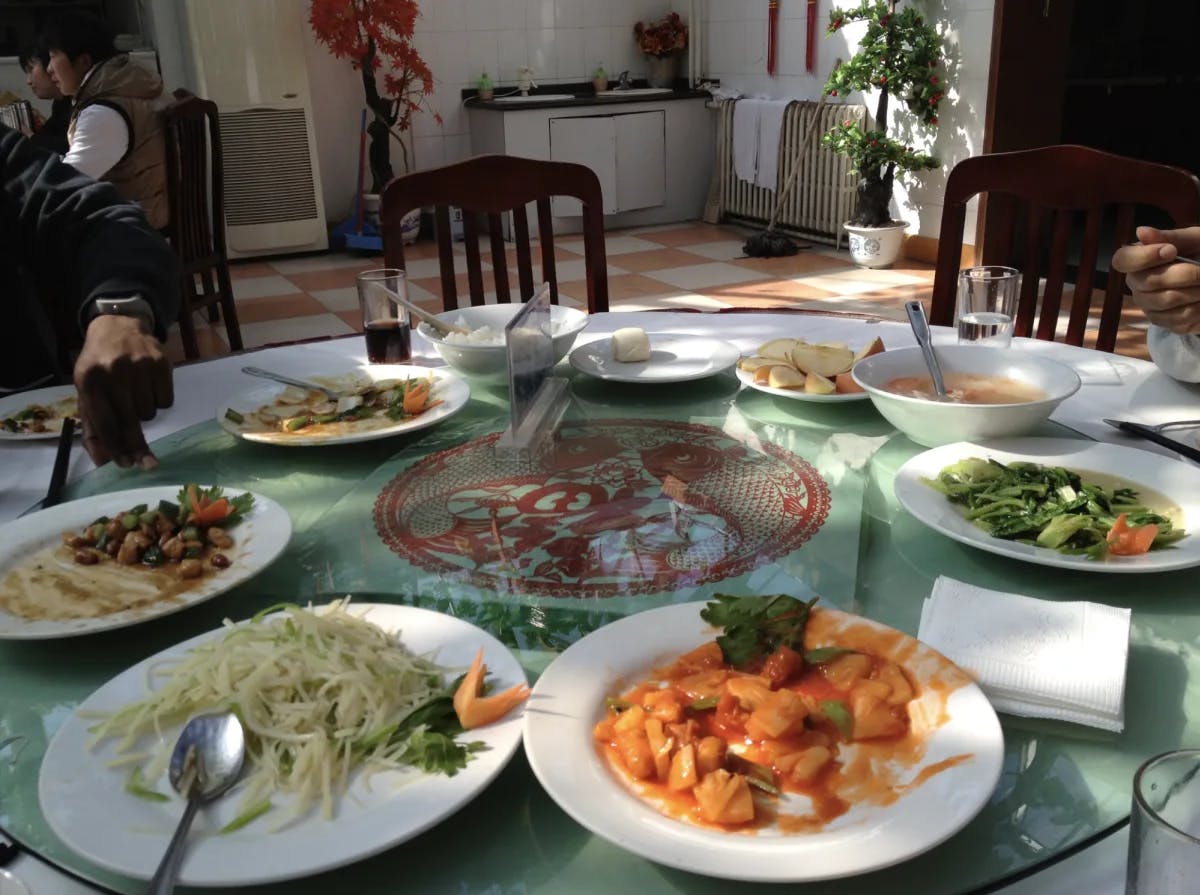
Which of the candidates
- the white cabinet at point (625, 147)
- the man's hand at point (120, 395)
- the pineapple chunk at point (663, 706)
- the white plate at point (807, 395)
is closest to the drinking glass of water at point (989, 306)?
the white plate at point (807, 395)

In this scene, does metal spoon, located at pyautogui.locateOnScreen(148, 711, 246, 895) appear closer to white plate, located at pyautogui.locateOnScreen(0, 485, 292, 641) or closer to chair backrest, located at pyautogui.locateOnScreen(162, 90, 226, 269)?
white plate, located at pyautogui.locateOnScreen(0, 485, 292, 641)

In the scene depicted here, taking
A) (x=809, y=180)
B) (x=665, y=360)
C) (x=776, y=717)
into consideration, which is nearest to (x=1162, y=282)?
(x=665, y=360)

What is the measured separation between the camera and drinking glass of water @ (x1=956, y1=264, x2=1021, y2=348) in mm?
1390

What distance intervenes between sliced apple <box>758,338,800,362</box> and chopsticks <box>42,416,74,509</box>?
88 centimetres

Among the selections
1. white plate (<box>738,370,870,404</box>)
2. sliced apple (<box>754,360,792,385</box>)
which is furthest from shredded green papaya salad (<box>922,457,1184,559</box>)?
sliced apple (<box>754,360,792,385</box>)

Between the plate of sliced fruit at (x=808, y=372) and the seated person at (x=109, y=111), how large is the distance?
2.94m

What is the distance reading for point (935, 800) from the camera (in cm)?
60

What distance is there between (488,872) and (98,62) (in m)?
4.07

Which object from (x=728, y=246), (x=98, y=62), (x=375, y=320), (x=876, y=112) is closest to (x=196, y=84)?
(x=98, y=62)

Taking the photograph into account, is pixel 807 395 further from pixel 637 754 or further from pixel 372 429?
pixel 637 754

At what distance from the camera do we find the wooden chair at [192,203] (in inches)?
140

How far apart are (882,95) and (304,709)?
524cm

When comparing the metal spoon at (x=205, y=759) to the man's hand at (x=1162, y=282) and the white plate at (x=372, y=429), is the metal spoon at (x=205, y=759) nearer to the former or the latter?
the white plate at (x=372, y=429)

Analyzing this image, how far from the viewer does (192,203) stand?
147 inches
